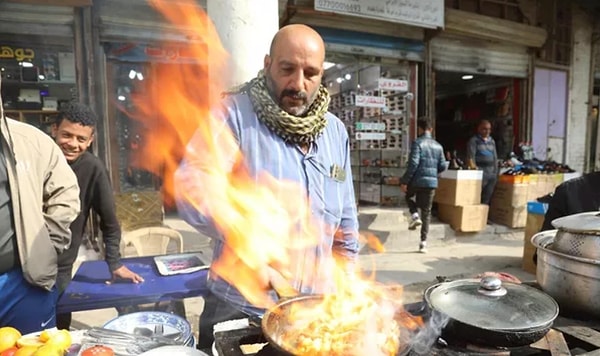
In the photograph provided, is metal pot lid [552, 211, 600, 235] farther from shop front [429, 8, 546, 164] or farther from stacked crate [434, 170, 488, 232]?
shop front [429, 8, 546, 164]

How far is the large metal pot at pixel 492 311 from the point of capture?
4.51ft

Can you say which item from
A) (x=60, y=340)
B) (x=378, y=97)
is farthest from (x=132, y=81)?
(x=60, y=340)

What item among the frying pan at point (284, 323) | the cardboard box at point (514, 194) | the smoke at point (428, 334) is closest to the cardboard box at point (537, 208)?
the cardboard box at point (514, 194)

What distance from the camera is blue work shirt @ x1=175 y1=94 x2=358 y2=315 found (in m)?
1.75

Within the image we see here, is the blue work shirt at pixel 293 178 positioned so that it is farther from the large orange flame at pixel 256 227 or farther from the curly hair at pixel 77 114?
the curly hair at pixel 77 114

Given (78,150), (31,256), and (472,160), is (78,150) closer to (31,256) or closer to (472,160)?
(31,256)

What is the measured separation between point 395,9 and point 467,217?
4.53 meters

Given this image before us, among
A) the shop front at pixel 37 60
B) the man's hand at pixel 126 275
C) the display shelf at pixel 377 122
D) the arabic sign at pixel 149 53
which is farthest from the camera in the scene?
the display shelf at pixel 377 122

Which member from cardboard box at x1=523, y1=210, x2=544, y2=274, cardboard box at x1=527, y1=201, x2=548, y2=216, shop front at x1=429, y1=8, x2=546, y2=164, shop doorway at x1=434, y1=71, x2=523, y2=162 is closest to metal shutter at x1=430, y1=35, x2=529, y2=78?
shop front at x1=429, y1=8, x2=546, y2=164

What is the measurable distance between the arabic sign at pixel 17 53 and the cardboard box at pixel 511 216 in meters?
9.72

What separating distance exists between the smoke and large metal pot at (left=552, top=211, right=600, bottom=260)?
688 millimetres

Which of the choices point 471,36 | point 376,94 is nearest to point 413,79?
point 376,94

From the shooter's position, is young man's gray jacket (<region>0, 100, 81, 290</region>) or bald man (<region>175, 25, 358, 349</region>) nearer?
bald man (<region>175, 25, 358, 349</region>)

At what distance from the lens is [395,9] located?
299 inches
